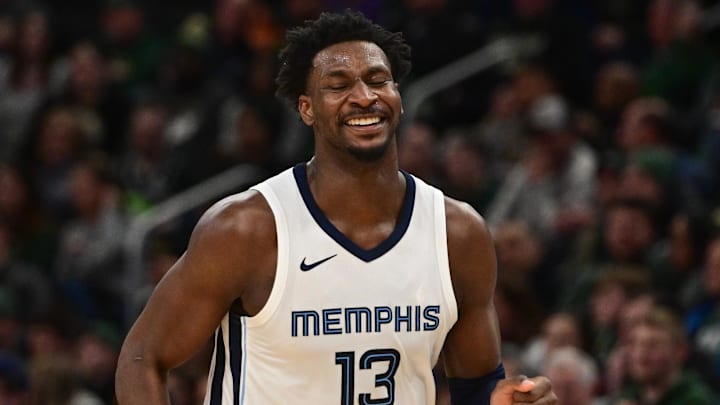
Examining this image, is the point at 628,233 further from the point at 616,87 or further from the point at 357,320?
the point at 357,320

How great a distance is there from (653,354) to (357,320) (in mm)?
2761

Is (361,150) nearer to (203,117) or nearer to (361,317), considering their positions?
(361,317)

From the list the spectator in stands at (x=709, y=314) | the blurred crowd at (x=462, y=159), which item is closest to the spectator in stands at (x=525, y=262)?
the blurred crowd at (x=462, y=159)

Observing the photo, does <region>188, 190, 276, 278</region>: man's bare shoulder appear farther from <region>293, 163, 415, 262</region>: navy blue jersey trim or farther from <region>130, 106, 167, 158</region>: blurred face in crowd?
<region>130, 106, 167, 158</region>: blurred face in crowd

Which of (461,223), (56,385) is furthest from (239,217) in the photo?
(56,385)

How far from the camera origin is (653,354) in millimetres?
6684

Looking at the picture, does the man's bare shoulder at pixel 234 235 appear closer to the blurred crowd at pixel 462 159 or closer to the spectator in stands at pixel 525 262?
the blurred crowd at pixel 462 159

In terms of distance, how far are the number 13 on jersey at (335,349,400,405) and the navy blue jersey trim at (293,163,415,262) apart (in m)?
0.27

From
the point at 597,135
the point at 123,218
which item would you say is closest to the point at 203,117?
the point at 123,218

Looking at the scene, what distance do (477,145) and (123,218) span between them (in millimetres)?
2399

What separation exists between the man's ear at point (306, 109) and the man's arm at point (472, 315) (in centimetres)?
49

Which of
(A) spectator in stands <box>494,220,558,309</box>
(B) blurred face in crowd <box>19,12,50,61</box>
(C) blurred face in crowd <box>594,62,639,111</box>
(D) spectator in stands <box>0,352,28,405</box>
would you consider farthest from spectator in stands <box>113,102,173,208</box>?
(C) blurred face in crowd <box>594,62,639,111</box>

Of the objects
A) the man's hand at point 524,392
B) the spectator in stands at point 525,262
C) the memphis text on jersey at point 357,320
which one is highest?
the spectator in stands at point 525,262

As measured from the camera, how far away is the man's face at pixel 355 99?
14.1 ft
